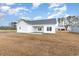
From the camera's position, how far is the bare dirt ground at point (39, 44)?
279 centimetres

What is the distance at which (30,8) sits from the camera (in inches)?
110

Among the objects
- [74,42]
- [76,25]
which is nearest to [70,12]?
[76,25]

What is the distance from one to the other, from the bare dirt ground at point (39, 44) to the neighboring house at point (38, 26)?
0.16 ft

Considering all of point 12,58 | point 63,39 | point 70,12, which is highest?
point 70,12

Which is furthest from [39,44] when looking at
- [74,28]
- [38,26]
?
[74,28]

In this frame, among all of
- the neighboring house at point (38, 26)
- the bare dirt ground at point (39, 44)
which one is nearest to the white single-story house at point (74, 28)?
the bare dirt ground at point (39, 44)

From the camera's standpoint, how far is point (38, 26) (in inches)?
110

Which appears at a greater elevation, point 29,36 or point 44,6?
point 44,6

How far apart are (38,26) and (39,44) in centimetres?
19

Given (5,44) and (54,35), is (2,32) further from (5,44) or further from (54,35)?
(54,35)

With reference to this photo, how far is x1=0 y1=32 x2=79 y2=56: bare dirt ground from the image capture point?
279 centimetres

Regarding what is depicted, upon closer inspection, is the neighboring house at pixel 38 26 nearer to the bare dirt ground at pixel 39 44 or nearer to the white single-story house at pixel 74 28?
the bare dirt ground at pixel 39 44

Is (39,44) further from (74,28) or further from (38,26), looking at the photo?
(74,28)

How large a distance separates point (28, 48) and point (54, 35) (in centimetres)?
31
